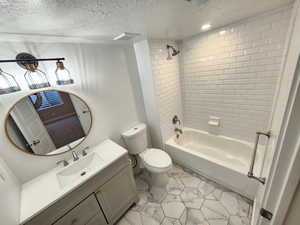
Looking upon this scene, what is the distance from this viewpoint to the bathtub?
59.6 inches

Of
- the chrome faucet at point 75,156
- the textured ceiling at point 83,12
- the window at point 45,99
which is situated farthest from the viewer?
the chrome faucet at point 75,156

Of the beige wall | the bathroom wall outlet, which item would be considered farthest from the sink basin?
the bathroom wall outlet

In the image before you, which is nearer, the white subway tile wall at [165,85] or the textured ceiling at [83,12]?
the textured ceiling at [83,12]

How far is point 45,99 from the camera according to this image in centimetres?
122

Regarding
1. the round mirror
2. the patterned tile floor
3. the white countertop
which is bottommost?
the patterned tile floor

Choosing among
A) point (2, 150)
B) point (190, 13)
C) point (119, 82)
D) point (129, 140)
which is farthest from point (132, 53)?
point (2, 150)

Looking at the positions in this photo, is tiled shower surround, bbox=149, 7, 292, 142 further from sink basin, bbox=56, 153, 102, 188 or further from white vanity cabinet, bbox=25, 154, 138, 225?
sink basin, bbox=56, 153, 102, 188

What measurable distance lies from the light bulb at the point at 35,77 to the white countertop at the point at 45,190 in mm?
882

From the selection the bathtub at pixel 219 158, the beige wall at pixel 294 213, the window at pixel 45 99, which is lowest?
the bathtub at pixel 219 158

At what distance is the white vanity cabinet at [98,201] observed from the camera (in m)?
1.01

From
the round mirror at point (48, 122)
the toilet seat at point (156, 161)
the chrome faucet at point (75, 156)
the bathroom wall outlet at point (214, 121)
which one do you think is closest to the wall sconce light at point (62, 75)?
the round mirror at point (48, 122)

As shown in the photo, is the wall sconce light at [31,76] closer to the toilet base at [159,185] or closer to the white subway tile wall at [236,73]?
the white subway tile wall at [236,73]

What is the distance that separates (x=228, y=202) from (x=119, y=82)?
2.10m

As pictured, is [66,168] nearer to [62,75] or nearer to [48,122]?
[48,122]
